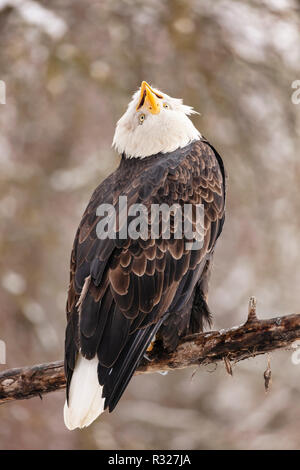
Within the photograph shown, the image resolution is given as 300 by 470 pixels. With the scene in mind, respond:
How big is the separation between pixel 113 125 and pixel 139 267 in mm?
5097

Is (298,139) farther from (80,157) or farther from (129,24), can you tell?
(80,157)

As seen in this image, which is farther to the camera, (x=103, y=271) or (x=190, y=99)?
(x=190, y=99)

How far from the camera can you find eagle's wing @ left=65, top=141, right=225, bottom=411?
3990 millimetres

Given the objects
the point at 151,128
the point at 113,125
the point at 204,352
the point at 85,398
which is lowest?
the point at 85,398

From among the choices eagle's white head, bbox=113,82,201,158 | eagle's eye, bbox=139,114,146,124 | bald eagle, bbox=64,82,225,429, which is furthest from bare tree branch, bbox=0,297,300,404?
eagle's eye, bbox=139,114,146,124

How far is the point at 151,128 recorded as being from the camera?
489 cm

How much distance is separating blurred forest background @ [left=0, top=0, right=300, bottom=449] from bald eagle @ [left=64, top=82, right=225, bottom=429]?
7.22 feet

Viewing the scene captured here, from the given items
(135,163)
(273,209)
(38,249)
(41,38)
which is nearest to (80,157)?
(38,249)

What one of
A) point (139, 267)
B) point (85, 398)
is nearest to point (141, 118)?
point (139, 267)

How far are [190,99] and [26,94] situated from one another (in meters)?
1.83

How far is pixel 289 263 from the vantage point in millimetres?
8422

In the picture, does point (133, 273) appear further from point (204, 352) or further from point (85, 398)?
point (85, 398)

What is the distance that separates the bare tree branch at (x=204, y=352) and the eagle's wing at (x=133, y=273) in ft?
0.49

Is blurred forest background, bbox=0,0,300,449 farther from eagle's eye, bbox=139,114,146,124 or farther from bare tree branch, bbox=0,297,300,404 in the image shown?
bare tree branch, bbox=0,297,300,404
